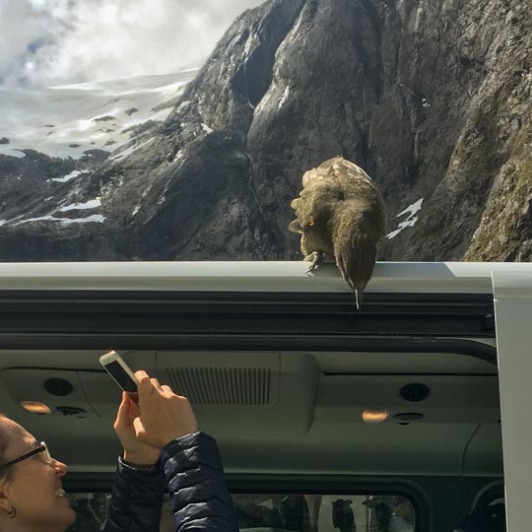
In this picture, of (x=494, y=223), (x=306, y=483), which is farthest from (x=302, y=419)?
(x=494, y=223)

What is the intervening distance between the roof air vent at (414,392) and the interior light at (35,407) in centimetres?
121

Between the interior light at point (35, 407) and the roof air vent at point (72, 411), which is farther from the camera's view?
the roof air vent at point (72, 411)

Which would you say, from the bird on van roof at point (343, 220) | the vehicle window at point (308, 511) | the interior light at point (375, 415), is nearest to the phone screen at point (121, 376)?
the bird on van roof at point (343, 220)

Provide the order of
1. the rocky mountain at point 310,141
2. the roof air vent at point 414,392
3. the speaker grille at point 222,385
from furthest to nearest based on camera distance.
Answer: the rocky mountain at point 310,141 → the roof air vent at point 414,392 → the speaker grille at point 222,385

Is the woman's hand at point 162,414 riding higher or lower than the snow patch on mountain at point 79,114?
lower

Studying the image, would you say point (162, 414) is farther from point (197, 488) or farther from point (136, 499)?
point (136, 499)

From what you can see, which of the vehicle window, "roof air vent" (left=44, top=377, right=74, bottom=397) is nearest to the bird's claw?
"roof air vent" (left=44, top=377, right=74, bottom=397)

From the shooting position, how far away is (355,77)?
209 feet

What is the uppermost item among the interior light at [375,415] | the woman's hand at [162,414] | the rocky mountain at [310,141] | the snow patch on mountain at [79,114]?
the snow patch on mountain at [79,114]

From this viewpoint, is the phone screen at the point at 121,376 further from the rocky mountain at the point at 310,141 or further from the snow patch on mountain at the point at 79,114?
the snow patch on mountain at the point at 79,114

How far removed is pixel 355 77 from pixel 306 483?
62.6m

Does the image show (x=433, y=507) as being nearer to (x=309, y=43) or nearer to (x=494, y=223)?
(x=494, y=223)

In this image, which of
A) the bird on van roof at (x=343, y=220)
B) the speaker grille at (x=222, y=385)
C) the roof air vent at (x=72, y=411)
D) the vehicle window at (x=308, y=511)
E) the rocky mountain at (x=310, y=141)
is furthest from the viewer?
the rocky mountain at (x=310, y=141)

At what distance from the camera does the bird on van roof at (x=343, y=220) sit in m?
1.91
